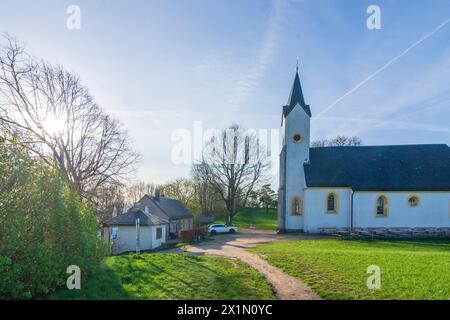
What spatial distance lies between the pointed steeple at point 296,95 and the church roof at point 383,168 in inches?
238

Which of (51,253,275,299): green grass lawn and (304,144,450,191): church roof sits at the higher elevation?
(304,144,450,191): church roof

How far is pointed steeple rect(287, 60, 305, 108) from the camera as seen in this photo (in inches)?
1065

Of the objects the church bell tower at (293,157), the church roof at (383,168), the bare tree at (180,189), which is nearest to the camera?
the church roof at (383,168)

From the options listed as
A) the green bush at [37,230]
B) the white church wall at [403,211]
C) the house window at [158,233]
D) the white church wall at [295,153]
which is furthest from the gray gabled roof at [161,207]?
the green bush at [37,230]

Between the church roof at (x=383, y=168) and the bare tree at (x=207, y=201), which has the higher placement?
the church roof at (x=383, y=168)

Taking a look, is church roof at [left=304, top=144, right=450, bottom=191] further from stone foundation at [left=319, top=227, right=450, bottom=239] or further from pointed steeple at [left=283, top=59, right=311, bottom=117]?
pointed steeple at [left=283, top=59, right=311, bottom=117]

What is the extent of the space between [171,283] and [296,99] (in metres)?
24.4

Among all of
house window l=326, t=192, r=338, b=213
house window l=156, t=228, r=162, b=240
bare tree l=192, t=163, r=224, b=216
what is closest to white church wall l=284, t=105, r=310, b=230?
house window l=326, t=192, r=338, b=213

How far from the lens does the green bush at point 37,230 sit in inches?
219

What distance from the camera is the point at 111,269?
28.4ft

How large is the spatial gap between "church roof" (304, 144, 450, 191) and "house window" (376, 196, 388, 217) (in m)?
1.02

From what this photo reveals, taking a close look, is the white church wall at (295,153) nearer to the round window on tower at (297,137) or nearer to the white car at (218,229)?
the round window on tower at (297,137)

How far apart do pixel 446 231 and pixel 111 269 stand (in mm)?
27884

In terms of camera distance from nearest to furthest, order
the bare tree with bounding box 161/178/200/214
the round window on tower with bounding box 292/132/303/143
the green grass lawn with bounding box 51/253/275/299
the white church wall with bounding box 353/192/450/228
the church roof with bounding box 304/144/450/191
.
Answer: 1. the green grass lawn with bounding box 51/253/275/299
2. the white church wall with bounding box 353/192/450/228
3. the church roof with bounding box 304/144/450/191
4. the round window on tower with bounding box 292/132/303/143
5. the bare tree with bounding box 161/178/200/214
